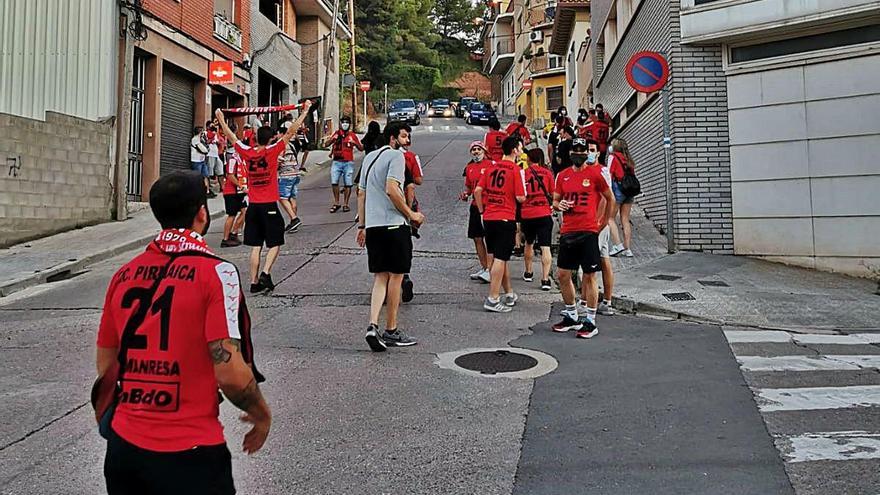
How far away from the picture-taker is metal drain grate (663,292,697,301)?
7966mm

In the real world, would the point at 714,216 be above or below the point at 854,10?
below

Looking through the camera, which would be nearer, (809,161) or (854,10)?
(854,10)

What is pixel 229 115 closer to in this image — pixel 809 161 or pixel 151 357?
pixel 809 161

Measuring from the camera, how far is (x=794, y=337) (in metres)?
6.49

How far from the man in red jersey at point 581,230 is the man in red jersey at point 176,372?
188 inches

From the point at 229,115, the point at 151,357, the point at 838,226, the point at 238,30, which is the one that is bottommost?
the point at 151,357

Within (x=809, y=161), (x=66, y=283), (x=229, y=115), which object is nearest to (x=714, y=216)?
(x=809, y=161)

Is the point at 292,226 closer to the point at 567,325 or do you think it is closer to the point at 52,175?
the point at 52,175

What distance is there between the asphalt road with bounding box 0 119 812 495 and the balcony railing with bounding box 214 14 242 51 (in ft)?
46.5

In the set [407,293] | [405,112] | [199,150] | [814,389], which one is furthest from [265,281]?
[405,112]

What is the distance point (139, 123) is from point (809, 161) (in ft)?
46.0

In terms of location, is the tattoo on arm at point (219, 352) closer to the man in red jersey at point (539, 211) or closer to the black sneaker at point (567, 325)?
the black sneaker at point (567, 325)

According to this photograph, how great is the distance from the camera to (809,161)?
9867 millimetres

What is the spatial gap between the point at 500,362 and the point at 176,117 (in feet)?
50.0
